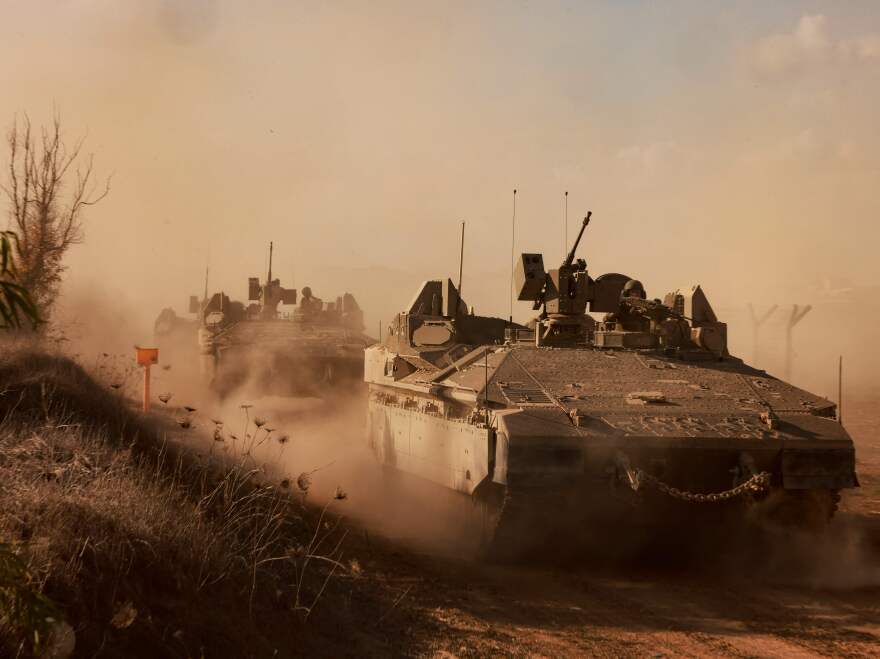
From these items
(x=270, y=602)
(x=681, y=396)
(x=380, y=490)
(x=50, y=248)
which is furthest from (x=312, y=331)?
(x=270, y=602)

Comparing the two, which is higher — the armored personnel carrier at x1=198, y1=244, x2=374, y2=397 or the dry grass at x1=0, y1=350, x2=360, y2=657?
the armored personnel carrier at x1=198, y1=244, x2=374, y2=397

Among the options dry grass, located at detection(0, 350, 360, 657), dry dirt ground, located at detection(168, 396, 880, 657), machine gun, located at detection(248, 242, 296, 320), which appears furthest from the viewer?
machine gun, located at detection(248, 242, 296, 320)

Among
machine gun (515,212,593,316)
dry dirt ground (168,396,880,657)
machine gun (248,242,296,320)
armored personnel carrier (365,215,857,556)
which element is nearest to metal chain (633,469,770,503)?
armored personnel carrier (365,215,857,556)

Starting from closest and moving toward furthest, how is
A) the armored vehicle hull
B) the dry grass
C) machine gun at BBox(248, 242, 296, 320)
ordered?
the dry grass
the armored vehicle hull
machine gun at BBox(248, 242, 296, 320)

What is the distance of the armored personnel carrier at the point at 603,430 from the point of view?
25.4 ft

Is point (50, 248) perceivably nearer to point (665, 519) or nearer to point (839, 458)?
point (665, 519)

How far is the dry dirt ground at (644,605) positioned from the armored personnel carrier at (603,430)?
0.44 metres

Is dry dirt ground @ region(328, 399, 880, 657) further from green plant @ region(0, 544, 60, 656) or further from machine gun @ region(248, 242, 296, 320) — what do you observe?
machine gun @ region(248, 242, 296, 320)

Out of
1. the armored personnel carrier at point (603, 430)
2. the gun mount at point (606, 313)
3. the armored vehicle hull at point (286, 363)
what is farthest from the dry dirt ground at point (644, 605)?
the armored vehicle hull at point (286, 363)

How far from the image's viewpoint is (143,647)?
165 inches

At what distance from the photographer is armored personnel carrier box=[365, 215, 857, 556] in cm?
775

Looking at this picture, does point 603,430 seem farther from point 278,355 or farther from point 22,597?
point 278,355

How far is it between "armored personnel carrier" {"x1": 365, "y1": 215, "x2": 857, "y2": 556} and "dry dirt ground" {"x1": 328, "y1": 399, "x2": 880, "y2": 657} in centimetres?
44

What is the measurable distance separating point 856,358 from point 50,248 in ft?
145
